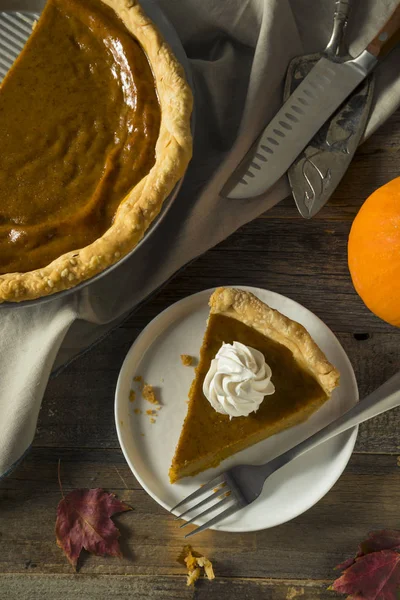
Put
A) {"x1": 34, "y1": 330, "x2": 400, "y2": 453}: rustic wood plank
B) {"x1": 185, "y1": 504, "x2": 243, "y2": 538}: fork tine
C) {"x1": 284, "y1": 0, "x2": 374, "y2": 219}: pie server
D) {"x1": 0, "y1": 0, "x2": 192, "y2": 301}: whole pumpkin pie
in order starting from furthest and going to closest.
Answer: {"x1": 34, "y1": 330, "x2": 400, "y2": 453}: rustic wood plank < {"x1": 284, "y1": 0, "x2": 374, "y2": 219}: pie server < {"x1": 185, "y1": 504, "x2": 243, "y2": 538}: fork tine < {"x1": 0, "y1": 0, "x2": 192, "y2": 301}: whole pumpkin pie

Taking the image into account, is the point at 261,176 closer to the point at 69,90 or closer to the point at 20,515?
the point at 69,90

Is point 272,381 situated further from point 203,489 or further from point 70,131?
point 70,131

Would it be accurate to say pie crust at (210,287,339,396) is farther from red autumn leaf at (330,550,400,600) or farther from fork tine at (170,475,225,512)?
red autumn leaf at (330,550,400,600)

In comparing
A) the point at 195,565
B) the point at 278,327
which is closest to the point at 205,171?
the point at 278,327

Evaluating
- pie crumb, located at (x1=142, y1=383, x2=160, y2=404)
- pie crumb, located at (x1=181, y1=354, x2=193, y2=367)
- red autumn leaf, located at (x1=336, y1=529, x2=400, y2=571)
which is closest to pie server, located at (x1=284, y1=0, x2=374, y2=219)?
pie crumb, located at (x1=181, y1=354, x2=193, y2=367)

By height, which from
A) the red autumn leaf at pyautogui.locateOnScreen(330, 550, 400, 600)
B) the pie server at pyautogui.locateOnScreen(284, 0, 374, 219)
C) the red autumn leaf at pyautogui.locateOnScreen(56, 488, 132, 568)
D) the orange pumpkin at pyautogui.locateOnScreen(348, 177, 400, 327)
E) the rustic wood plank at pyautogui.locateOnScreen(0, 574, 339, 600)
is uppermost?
the pie server at pyautogui.locateOnScreen(284, 0, 374, 219)

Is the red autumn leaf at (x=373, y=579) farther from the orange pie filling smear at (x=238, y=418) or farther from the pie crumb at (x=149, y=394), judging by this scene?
the pie crumb at (x=149, y=394)
